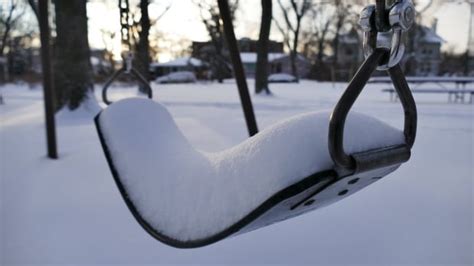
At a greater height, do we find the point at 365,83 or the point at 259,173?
the point at 365,83

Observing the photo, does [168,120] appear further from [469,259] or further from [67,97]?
[67,97]

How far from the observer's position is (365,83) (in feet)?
1.72

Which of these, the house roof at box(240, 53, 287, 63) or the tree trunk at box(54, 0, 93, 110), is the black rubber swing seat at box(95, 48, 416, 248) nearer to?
the tree trunk at box(54, 0, 93, 110)

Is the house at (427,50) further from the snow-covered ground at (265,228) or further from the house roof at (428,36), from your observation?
the snow-covered ground at (265,228)

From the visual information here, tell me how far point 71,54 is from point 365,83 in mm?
3951

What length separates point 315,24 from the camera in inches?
1089

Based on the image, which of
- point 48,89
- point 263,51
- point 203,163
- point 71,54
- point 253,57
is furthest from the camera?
point 253,57

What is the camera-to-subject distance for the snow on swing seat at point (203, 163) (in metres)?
0.59

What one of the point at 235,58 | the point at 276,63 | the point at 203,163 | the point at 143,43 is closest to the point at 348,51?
the point at 276,63

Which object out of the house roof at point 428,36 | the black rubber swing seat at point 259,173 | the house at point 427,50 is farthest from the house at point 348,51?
the black rubber swing seat at point 259,173

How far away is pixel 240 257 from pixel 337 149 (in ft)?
2.03

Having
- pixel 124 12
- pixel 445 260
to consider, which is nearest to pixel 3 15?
pixel 124 12

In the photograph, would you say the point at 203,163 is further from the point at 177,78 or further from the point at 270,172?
the point at 177,78

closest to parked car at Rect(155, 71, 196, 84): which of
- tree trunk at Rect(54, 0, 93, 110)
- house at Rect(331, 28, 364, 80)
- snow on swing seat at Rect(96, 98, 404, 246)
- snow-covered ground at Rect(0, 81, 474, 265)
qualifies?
house at Rect(331, 28, 364, 80)
